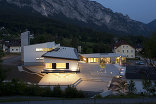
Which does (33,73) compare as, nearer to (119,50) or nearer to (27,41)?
(27,41)

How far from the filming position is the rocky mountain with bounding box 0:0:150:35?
116 metres

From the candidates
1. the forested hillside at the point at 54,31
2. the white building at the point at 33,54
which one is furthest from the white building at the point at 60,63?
the forested hillside at the point at 54,31

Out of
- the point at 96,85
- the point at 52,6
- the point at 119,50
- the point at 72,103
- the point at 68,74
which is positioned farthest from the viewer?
the point at 52,6

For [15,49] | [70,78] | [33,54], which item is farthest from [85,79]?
[15,49]

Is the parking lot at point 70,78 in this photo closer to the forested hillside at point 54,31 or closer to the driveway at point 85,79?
the driveway at point 85,79

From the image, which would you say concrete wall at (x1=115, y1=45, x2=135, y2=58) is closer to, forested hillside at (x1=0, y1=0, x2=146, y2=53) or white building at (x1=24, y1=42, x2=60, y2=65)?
forested hillside at (x1=0, y1=0, x2=146, y2=53)

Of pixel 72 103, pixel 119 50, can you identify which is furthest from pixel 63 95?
pixel 119 50

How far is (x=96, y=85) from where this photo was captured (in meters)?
14.4

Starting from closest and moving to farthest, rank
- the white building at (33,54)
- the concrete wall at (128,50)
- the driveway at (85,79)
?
the driveway at (85,79)
the white building at (33,54)
the concrete wall at (128,50)

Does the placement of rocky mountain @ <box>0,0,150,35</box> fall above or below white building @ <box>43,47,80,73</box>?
above

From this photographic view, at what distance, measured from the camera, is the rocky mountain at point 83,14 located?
116 m

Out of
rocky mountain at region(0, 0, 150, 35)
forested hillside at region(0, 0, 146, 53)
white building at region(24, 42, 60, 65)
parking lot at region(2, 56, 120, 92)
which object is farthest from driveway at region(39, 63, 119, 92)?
rocky mountain at region(0, 0, 150, 35)

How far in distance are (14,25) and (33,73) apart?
60.3 meters

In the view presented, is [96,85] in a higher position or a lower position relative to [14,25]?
lower
